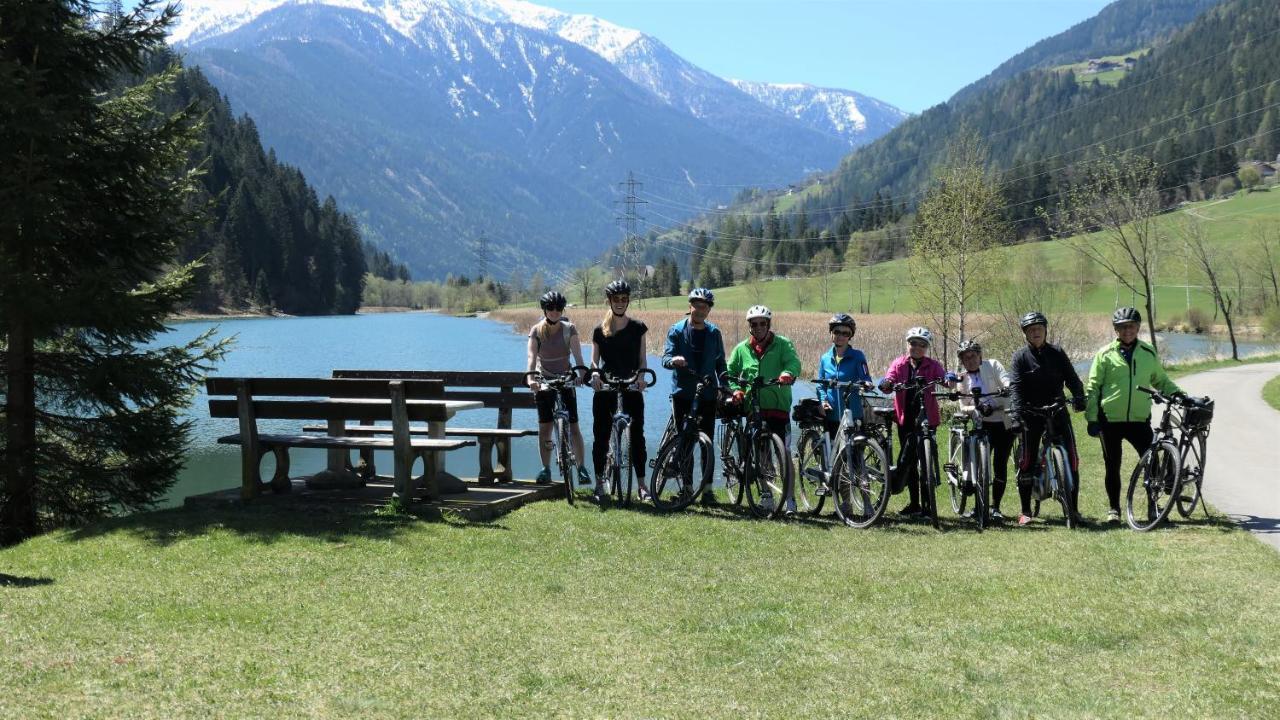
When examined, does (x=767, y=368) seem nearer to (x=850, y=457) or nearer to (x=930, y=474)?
(x=850, y=457)

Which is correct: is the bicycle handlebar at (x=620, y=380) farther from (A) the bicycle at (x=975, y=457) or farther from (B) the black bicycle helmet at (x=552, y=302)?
(A) the bicycle at (x=975, y=457)

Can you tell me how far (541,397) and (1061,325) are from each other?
3524 cm

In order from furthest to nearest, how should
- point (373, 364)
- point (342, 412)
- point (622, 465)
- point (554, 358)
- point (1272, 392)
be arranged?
point (373, 364), point (1272, 392), point (554, 358), point (622, 465), point (342, 412)

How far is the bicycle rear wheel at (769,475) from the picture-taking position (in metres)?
10.8

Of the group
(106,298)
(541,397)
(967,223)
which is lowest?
(541,397)

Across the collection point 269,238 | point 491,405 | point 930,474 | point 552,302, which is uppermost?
point 269,238

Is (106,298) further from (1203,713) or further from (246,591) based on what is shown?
(1203,713)

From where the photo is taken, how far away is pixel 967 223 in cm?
4128

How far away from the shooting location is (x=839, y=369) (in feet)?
36.9

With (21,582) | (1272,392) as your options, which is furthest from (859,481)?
(1272,392)

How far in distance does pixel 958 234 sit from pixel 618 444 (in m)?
32.8

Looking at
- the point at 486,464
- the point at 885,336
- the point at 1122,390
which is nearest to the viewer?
the point at 1122,390

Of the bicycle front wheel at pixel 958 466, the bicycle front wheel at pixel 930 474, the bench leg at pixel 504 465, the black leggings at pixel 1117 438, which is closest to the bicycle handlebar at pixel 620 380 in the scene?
the bench leg at pixel 504 465

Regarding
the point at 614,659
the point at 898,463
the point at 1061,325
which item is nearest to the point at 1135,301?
the point at 1061,325
